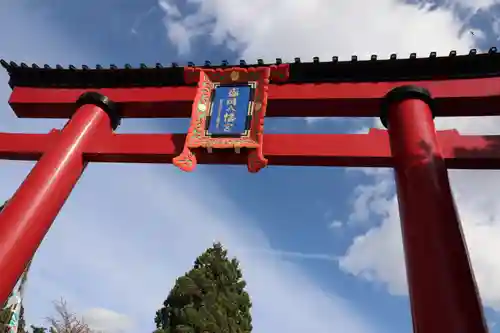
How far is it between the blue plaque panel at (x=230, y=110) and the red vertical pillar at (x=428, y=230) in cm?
194

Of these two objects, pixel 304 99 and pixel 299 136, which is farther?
pixel 304 99

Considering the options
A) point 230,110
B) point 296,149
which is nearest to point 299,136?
point 296,149

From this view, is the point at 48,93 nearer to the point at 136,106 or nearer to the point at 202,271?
the point at 136,106

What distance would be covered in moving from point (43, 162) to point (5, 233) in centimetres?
119

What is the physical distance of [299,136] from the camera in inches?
221

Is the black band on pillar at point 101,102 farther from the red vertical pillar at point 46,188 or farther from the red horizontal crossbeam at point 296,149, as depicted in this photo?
the red horizontal crossbeam at point 296,149

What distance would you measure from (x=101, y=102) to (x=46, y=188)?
1735 mm

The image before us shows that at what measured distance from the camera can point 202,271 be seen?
2067 centimetres

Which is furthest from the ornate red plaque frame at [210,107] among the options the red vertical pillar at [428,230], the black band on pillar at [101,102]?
the red vertical pillar at [428,230]

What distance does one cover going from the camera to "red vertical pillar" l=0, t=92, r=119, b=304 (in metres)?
4.83

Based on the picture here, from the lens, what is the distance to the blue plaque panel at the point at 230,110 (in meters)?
5.79

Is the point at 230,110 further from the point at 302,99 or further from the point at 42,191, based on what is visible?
the point at 42,191

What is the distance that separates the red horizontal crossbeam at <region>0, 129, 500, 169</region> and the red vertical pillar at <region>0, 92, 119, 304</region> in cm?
24

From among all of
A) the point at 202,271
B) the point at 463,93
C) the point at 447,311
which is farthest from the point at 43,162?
the point at 202,271
